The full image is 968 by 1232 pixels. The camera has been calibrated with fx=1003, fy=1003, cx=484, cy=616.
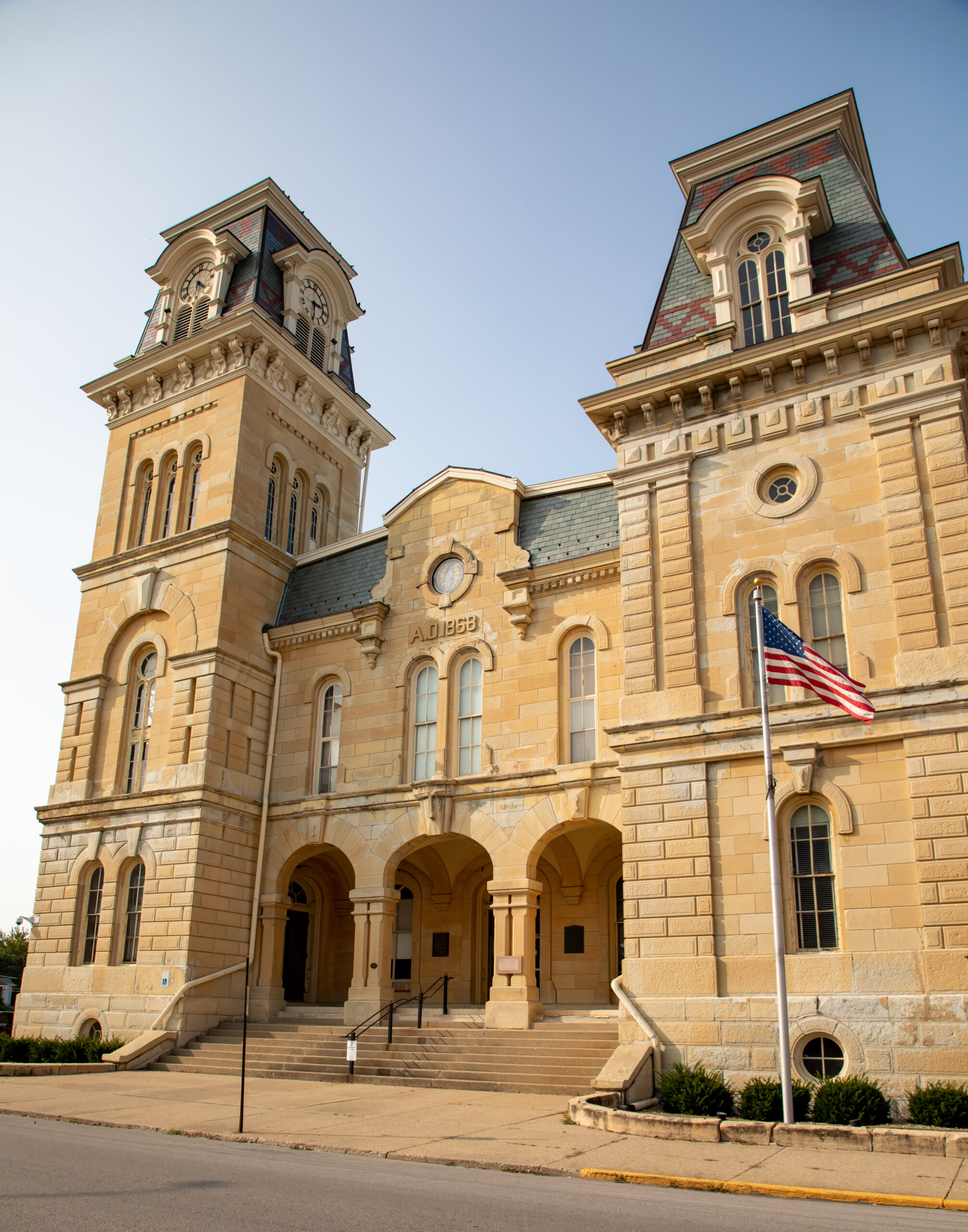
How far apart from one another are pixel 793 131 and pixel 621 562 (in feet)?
34.8

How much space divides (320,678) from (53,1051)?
10349 millimetres

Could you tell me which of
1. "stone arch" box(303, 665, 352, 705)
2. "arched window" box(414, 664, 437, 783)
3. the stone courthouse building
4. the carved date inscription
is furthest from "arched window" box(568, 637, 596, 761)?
"stone arch" box(303, 665, 352, 705)

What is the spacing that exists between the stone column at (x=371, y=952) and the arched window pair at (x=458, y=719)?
9.55 feet

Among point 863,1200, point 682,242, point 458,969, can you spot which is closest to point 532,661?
point 458,969

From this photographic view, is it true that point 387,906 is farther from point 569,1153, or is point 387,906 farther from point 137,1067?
point 569,1153

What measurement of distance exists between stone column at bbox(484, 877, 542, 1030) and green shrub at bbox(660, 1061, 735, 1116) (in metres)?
5.17

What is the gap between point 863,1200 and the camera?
30.2ft

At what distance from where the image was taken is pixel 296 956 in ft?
A: 89.2

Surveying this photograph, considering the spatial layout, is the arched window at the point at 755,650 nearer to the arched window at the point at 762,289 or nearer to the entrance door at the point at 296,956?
the arched window at the point at 762,289

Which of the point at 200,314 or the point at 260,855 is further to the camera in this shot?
the point at 200,314

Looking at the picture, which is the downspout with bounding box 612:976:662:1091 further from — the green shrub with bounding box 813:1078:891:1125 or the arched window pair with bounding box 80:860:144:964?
the arched window pair with bounding box 80:860:144:964

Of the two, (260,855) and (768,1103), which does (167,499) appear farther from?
(768,1103)

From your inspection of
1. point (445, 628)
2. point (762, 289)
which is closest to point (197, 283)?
point (445, 628)

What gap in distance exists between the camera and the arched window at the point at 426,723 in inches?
938
